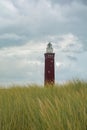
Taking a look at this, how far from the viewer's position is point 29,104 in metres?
5.78

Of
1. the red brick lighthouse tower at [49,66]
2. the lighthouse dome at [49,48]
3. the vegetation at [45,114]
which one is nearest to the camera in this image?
the vegetation at [45,114]

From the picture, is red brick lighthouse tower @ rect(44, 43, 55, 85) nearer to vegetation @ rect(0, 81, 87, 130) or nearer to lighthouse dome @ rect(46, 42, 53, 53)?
lighthouse dome @ rect(46, 42, 53, 53)

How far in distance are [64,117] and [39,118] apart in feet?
2.11

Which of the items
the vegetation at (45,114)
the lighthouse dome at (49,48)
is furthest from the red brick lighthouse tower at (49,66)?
the vegetation at (45,114)

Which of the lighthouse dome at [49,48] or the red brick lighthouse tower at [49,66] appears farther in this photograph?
the red brick lighthouse tower at [49,66]

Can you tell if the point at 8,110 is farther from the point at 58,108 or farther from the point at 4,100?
the point at 58,108

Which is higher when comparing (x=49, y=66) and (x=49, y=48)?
(x=49, y=48)

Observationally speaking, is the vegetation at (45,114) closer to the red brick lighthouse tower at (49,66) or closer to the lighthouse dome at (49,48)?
the lighthouse dome at (49,48)

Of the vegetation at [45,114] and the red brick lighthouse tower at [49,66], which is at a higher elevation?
the red brick lighthouse tower at [49,66]

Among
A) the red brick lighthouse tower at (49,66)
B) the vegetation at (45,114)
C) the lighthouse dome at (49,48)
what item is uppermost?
the lighthouse dome at (49,48)

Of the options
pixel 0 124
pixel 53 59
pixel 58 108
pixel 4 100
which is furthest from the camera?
pixel 53 59

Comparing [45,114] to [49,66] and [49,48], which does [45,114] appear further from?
[49,66]

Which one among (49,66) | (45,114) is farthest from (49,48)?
(45,114)

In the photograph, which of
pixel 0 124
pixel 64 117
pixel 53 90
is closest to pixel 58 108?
pixel 64 117
